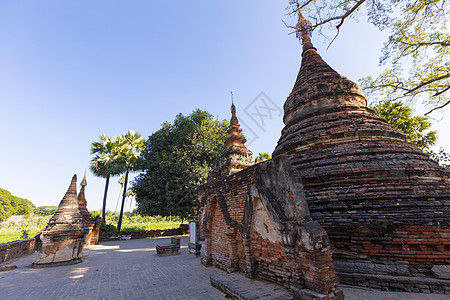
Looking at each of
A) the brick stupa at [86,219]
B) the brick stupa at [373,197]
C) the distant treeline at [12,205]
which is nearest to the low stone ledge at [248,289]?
the brick stupa at [373,197]

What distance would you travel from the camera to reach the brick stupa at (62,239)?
8.74 m

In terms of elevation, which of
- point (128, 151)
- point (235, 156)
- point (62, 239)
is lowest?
point (62, 239)

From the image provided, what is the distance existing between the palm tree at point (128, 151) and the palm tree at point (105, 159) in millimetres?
507

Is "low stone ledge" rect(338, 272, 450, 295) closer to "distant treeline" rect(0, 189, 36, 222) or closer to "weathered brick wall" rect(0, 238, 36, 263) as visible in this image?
"weathered brick wall" rect(0, 238, 36, 263)

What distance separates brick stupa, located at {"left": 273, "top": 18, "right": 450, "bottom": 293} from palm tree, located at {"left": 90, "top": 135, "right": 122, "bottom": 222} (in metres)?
18.9

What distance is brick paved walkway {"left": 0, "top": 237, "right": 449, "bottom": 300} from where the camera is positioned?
15.4 ft

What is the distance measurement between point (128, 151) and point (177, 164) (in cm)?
614

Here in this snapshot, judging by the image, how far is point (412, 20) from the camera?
8500 mm

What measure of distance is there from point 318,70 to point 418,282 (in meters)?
7.12

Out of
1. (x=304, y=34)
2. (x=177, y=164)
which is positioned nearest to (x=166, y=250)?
(x=177, y=164)

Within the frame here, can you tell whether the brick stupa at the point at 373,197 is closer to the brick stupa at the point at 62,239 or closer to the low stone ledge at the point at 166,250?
the low stone ledge at the point at 166,250

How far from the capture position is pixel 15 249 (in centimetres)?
1040

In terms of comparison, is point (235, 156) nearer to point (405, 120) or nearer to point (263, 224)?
point (263, 224)

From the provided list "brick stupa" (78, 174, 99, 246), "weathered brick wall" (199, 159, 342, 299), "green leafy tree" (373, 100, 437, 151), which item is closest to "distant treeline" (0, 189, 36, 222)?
"brick stupa" (78, 174, 99, 246)
